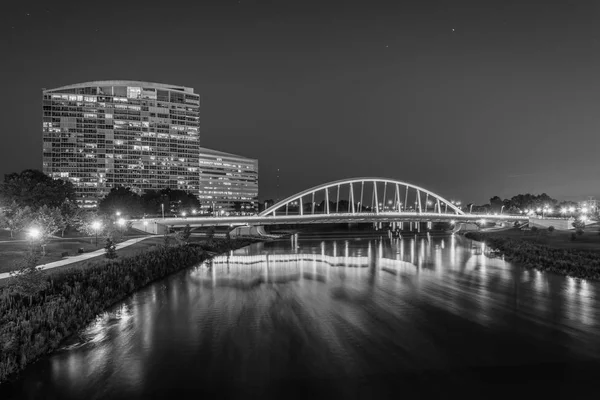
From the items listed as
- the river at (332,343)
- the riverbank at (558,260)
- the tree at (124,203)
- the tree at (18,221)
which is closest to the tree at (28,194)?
the tree at (18,221)

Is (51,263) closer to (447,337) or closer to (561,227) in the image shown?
(447,337)

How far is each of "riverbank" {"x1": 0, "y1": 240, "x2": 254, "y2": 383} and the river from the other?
66cm

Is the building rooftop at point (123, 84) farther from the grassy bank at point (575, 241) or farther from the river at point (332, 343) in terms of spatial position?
the river at point (332, 343)

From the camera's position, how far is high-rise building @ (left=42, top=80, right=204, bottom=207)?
16550 centimetres

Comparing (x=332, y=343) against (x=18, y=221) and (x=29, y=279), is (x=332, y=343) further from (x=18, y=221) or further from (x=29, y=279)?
(x=18, y=221)

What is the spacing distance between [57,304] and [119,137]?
16885 cm

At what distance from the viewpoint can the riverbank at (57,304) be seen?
49.3 feet

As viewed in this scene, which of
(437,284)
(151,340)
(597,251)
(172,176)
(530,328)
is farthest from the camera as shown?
(172,176)

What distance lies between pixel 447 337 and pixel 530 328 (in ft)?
16.0

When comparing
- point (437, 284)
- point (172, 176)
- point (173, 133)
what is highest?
point (173, 133)

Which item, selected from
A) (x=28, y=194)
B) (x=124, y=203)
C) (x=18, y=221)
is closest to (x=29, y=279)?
(x=18, y=221)

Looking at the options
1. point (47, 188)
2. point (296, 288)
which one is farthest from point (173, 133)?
point (296, 288)

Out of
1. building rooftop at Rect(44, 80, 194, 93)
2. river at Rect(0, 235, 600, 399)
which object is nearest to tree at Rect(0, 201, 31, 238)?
river at Rect(0, 235, 600, 399)

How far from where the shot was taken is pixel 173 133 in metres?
184
